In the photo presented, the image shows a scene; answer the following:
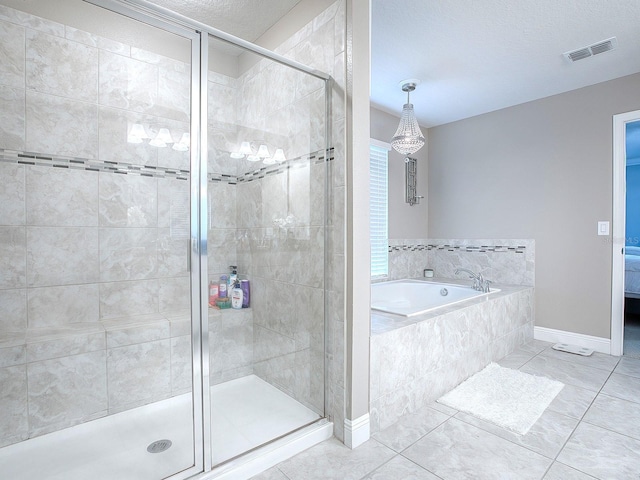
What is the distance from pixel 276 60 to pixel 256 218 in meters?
0.87

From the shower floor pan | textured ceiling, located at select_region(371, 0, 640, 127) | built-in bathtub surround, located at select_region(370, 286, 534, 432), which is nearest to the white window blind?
textured ceiling, located at select_region(371, 0, 640, 127)

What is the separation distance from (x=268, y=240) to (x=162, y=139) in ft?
2.90

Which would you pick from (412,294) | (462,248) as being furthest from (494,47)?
(412,294)

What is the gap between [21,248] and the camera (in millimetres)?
1834

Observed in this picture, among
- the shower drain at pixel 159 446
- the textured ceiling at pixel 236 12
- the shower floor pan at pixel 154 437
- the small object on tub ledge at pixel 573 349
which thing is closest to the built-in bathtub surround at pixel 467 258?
the small object on tub ledge at pixel 573 349

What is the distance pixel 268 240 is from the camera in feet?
6.79

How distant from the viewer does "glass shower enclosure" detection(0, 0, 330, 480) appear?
1.62 meters

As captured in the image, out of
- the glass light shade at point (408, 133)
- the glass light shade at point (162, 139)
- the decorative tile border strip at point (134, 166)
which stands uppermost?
the glass light shade at point (408, 133)

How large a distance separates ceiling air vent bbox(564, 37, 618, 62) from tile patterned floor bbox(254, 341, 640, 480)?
2.48 metres

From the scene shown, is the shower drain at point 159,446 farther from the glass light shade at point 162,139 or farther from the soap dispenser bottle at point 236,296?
the glass light shade at point 162,139

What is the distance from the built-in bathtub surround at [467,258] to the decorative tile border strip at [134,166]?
2246 mm

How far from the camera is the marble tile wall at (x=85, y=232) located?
1782 mm

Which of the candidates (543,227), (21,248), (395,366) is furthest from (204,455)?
(543,227)

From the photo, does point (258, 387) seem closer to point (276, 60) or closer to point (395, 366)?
point (395, 366)
